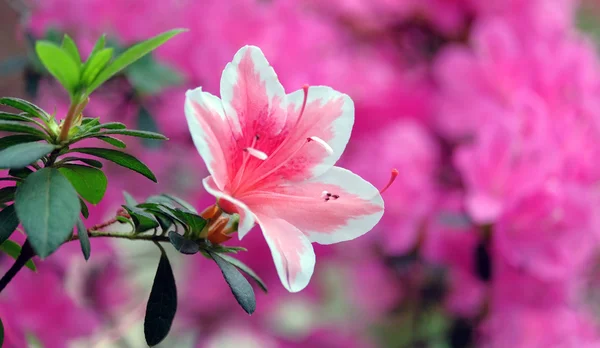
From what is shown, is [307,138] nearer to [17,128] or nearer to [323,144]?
[323,144]

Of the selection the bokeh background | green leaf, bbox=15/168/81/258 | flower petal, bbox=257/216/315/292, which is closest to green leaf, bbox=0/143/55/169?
green leaf, bbox=15/168/81/258

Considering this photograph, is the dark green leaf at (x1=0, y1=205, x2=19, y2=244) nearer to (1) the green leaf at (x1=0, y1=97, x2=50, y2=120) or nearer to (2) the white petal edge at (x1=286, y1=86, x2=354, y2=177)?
(1) the green leaf at (x1=0, y1=97, x2=50, y2=120)

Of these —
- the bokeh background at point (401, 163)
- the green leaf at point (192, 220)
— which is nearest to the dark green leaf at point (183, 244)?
the green leaf at point (192, 220)

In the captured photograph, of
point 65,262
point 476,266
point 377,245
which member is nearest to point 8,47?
point 65,262

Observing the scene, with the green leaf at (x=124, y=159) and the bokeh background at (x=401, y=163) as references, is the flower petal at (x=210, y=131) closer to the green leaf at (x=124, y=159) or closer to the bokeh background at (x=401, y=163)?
the green leaf at (x=124, y=159)

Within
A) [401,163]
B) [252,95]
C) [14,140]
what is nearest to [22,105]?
[14,140]

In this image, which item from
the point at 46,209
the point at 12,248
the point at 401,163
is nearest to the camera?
the point at 46,209
